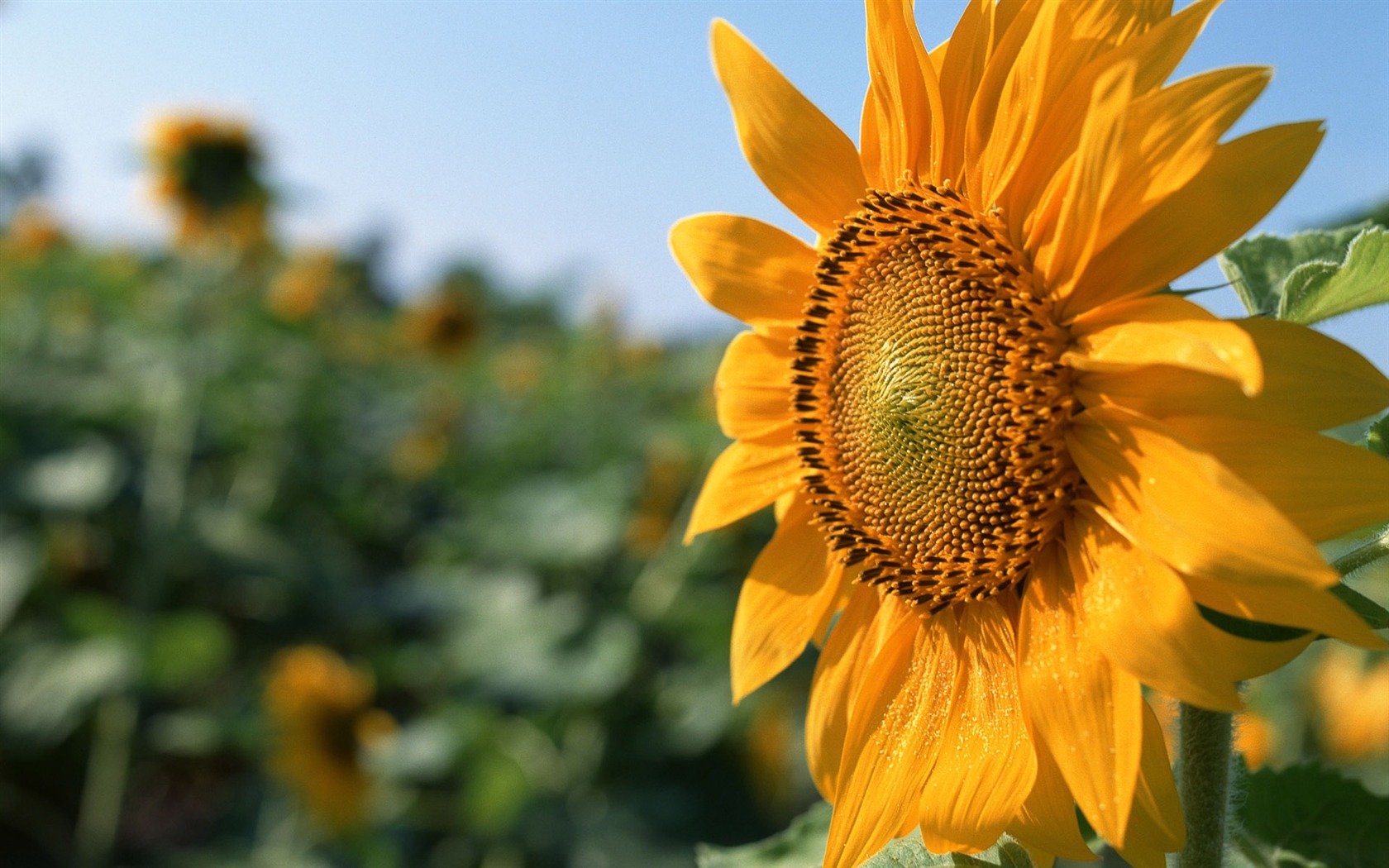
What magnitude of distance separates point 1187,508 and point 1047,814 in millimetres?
248

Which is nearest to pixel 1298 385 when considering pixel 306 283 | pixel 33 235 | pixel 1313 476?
pixel 1313 476

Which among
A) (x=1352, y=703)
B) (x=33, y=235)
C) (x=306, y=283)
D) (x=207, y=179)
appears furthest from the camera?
(x=33, y=235)

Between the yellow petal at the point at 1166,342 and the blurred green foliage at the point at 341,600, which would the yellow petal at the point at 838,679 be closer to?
the yellow petal at the point at 1166,342

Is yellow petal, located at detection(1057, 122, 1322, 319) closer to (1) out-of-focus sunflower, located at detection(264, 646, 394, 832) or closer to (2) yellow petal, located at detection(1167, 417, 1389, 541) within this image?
(2) yellow petal, located at detection(1167, 417, 1389, 541)

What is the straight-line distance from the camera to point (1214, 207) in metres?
0.72

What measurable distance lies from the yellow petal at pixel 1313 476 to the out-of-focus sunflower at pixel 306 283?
5.71m

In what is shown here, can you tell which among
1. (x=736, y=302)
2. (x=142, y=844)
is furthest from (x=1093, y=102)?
(x=142, y=844)

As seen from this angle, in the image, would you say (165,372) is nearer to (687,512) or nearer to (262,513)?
(262,513)

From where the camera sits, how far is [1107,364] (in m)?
0.74

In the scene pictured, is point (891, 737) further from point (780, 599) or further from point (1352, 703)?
point (1352, 703)

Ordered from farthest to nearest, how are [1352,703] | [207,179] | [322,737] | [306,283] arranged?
Answer: [306,283]
[207,179]
[322,737]
[1352,703]

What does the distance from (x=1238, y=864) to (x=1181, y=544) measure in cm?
47

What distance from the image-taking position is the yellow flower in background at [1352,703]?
2.55 meters

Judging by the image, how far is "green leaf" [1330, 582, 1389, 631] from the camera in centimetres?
68
